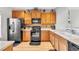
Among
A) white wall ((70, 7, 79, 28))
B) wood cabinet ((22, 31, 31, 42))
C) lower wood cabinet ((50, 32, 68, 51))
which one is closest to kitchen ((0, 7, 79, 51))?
wood cabinet ((22, 31, 31, 42))

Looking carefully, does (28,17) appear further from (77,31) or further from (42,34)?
(77,31)

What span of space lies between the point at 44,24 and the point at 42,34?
0.80 metres

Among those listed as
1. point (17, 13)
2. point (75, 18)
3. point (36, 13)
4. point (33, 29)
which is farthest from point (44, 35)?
point (75, 18)

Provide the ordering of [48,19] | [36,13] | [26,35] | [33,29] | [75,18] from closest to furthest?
[75,18] → [26,35] → [33,29] → [36,13] → [48,19]

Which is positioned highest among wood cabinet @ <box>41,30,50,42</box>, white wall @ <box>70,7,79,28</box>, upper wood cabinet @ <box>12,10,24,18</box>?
upper wood cabinet @ <box>12,10,24,18</box>

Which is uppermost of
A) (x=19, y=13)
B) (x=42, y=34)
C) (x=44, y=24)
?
(x=19, y=13)

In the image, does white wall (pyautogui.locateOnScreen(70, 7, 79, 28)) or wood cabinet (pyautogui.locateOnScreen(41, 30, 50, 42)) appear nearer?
white wall (pyautogui.locateOnScreen(70, 7, 79, 28))

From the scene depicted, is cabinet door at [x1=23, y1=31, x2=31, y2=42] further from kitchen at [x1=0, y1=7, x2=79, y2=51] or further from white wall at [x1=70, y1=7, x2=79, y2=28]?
white wall at [x1=70, y1=7, x2=79, y2=28]

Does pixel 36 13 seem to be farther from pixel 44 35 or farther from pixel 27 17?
pixel 44 35

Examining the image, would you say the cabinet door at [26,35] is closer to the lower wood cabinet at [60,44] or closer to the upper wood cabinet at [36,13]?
the upper wood cabinet at [36,13]

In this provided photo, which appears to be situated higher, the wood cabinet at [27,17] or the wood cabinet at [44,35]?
the wood cabinet at [27,17]

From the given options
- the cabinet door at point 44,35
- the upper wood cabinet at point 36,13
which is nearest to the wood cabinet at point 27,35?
the cabinet door at point 44,35
